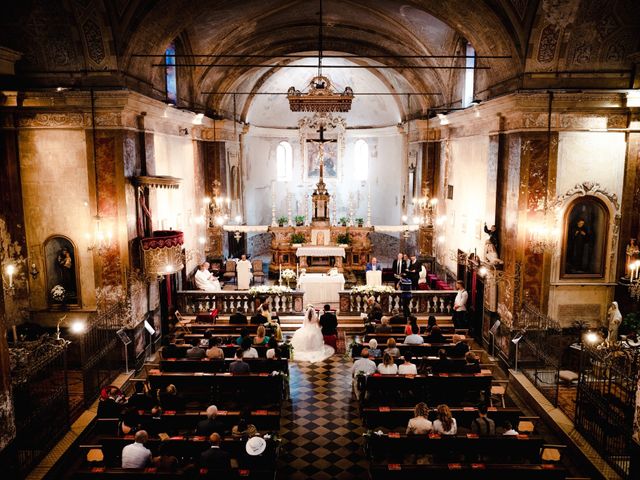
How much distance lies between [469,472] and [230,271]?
15.6m

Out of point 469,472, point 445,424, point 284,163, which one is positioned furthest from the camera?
point 284,163

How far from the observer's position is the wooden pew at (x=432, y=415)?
9.63m

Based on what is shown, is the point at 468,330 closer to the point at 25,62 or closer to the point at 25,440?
the point at 25,440

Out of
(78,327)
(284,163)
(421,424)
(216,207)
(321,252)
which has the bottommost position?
(421,424)

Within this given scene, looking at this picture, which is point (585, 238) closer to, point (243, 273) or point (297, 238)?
point (243, 273)

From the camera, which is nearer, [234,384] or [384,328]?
[234,384]

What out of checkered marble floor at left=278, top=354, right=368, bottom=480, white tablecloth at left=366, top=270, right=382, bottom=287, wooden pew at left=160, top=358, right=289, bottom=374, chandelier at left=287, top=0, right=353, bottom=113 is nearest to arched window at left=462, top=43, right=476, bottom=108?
chandelier at left=287, top=0, right=353, bottom=113

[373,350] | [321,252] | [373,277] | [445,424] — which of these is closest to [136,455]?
[445,424]

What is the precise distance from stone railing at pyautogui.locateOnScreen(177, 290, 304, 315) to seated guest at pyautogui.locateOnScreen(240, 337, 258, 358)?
16.9ft

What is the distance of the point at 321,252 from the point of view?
23234mm

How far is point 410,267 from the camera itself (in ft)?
66.0

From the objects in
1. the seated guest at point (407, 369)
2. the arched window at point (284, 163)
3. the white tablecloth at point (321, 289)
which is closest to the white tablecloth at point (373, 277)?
the white tablecloth at point (321, 289)

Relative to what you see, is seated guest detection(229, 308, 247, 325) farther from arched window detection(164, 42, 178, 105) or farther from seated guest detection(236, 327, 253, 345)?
arched window detection(164, 42, 178, 105)

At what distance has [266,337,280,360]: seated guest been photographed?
11758 millimetres
